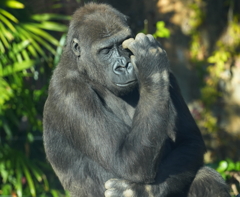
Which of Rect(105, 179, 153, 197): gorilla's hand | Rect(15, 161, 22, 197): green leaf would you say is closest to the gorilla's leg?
Rect(105, 179, 153, 197): gorilla's hand

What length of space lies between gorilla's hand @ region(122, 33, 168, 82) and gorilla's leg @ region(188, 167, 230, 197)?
1070 millimetres

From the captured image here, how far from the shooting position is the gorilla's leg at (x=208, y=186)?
136 inches

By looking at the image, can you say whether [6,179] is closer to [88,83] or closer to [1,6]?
[1,6]

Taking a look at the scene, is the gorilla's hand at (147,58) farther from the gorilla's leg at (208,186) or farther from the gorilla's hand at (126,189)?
the gorilla's leg at (208,186)

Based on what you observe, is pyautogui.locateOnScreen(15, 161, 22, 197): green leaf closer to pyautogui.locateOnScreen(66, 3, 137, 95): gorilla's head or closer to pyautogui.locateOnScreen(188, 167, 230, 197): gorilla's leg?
pyautogui.locateOnScreen(66, 3, 137, 95): gorilla's head

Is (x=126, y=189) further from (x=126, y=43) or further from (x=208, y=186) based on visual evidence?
(x=126, y=43)

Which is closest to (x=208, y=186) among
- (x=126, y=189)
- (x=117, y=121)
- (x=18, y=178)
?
(x=126, y=189)

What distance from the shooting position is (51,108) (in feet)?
11.7

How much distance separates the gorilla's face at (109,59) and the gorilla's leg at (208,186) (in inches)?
39.8

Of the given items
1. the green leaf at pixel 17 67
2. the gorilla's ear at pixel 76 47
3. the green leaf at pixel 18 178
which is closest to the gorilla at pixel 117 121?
the gorilla's ear at pixel 76 47

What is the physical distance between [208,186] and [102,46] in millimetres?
1516

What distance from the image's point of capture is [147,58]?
3.14 m

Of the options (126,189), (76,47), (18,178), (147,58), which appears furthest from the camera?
(18,178)

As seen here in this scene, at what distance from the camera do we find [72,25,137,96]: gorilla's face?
3.35 metres
